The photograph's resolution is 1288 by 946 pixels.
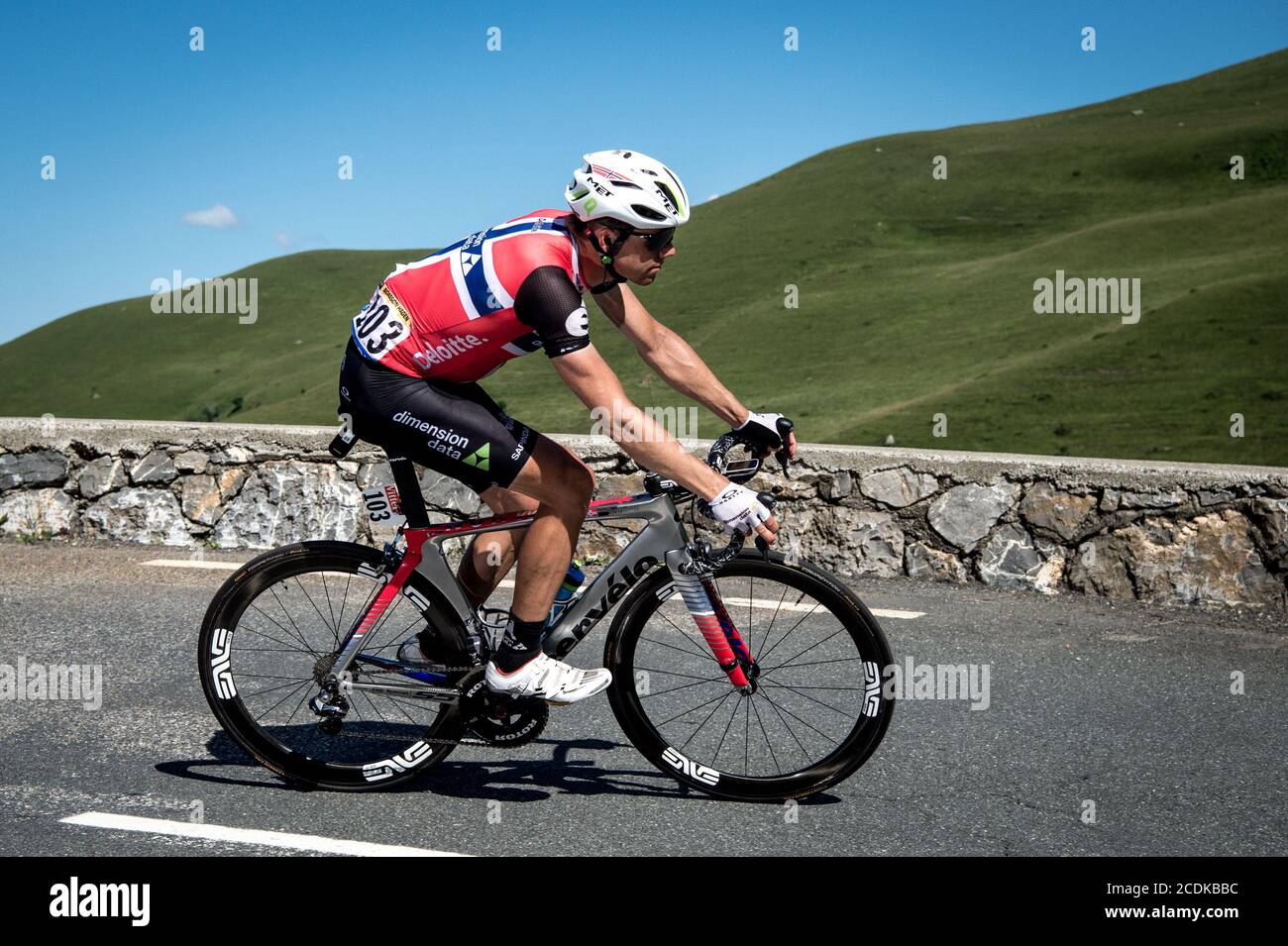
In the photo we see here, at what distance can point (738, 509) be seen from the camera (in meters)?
3.76

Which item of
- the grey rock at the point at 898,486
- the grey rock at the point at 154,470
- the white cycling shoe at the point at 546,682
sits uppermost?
the grey rock at the point at 154,470

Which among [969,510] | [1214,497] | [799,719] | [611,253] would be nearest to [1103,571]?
[1214,497]

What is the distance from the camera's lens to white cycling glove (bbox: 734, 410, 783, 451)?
417cm

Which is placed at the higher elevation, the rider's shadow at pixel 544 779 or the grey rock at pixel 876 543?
the grey rock at pixel 876 543

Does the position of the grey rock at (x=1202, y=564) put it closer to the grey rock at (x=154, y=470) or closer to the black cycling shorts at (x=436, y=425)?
the black cycling shorts at (x=436, y=425)

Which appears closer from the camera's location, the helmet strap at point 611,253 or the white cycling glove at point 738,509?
the white cycling glove at point 738,509

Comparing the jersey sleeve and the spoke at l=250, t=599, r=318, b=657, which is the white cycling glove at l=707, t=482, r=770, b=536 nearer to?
the jersey sleeve

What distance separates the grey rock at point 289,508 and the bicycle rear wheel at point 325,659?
402cm

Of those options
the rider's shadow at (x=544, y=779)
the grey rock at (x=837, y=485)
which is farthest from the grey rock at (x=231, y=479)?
the rider's shadow at (x=544, y=779)

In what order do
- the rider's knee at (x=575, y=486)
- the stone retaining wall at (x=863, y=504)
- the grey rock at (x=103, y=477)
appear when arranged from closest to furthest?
the rider's knee at (x=575, y=486) < the stone retaining wall at (x=863, y=504) < the grey rock at (x=103, y=477)

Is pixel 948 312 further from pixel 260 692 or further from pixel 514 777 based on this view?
pixel 260 692

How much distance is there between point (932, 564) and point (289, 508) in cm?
428

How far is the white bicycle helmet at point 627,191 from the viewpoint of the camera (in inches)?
153

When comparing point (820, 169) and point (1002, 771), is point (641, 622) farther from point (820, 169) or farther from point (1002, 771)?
point (820, 169)
